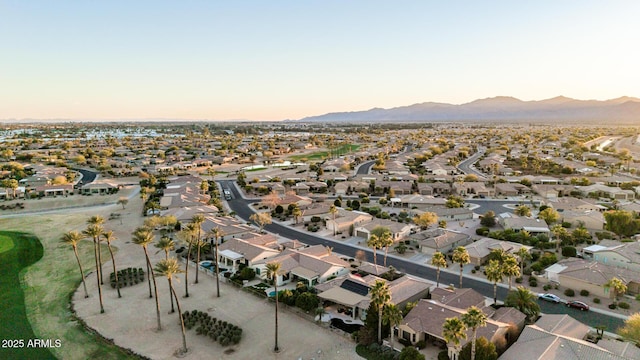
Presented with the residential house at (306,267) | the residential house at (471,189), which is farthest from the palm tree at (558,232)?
the residential house at (471,189)

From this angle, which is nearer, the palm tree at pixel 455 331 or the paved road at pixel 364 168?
the palm tree at pixel 455 331

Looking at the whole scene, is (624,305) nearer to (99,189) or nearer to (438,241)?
(438,241)

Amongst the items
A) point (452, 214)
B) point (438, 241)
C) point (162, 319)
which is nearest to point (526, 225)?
point (452, 214)

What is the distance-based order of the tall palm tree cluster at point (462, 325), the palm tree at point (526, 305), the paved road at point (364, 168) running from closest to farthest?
the tall palm tree cluster at point (462, 325)
the palm tree at point (526, 305)
the paved road at point (364, 168)

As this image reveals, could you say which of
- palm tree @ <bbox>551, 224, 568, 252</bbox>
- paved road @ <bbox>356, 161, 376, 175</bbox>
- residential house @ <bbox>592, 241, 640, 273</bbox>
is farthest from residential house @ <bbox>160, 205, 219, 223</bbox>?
paved road @ <bbox>356, 161, 376, 175</bbox>

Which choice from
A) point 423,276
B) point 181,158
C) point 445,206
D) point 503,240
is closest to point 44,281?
point 423,276

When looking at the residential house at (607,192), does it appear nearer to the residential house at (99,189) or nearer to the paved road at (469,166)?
the paved road at (469,166)

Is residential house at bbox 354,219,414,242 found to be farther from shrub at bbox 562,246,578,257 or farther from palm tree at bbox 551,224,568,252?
shrub at bbox 562,246,578,257
